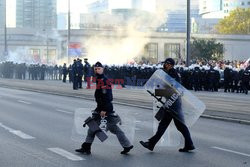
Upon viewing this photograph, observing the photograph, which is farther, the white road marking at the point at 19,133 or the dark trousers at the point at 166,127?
the white road marking at the point at 19,133

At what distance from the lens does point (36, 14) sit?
13125 centimetres

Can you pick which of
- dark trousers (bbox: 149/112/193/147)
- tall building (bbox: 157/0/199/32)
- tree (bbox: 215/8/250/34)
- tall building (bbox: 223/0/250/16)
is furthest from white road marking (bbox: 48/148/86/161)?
tall building (bbox: 223/0/250/16)

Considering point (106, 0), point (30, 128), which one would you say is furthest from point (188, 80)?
point (106, 0)

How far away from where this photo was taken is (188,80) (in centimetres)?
3212

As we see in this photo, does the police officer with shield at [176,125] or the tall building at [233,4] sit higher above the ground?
the tall building at [233,4]

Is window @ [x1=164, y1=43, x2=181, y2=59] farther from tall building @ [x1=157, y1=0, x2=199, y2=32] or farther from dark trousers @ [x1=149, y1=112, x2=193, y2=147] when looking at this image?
dark trousers @ [x1=149, y1=112, x2=193, y2=147]

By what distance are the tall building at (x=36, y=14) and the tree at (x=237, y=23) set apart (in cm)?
4052

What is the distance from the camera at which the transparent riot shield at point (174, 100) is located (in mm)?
10102

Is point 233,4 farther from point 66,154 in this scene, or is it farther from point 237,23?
point 66,154

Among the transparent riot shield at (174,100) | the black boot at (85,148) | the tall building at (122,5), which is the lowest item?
the black boot at (85,148)

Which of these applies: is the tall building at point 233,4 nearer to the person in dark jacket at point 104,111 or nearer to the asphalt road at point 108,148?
the asphalt road at point 108,148

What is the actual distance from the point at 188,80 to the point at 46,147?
22455 mm

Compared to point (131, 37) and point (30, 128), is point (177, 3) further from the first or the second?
point (30, 128)

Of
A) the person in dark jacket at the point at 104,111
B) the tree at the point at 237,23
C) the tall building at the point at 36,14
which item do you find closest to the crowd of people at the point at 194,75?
the person in dark jacket at the point at 104,111
